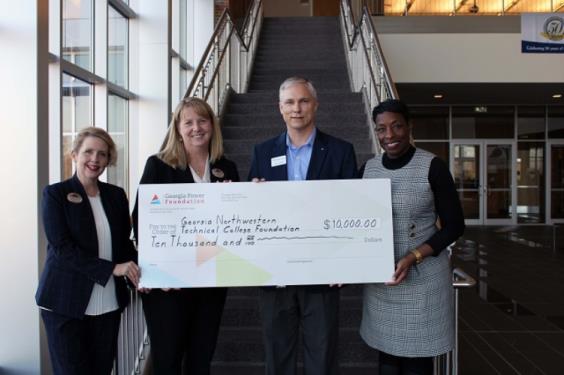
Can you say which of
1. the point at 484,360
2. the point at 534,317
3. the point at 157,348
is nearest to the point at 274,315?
the point at 157,348

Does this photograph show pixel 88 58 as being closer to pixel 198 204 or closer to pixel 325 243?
pixel 198 204

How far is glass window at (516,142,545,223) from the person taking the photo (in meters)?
14.4

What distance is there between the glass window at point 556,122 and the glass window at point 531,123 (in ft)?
0.62

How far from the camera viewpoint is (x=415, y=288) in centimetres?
207

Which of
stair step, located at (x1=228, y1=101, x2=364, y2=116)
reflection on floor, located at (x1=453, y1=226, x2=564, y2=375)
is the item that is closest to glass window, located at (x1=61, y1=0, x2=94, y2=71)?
stair step, located at (x1=228, y1=101, x2=364, y2=116)

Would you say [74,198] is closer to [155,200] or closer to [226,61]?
[155,200]

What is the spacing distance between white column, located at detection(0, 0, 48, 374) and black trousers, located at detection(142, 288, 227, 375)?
4.25 ft

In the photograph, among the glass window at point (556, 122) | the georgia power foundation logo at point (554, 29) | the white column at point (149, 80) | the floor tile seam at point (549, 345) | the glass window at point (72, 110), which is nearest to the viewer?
the floor tile seam at point (549, 345)

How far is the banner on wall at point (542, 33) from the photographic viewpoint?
886 centimetres

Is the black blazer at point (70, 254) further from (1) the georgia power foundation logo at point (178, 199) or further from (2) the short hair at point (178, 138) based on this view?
(2) the short hair at point (178, 138)

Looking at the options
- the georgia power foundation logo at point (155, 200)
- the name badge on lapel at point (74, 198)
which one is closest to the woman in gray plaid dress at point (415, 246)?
the georgia power foundation logo at point (155, 200)

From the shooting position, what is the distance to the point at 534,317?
503cm

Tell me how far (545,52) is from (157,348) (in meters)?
9.11

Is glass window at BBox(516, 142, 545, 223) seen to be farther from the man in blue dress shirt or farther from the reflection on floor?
the man in blue dress shirt
